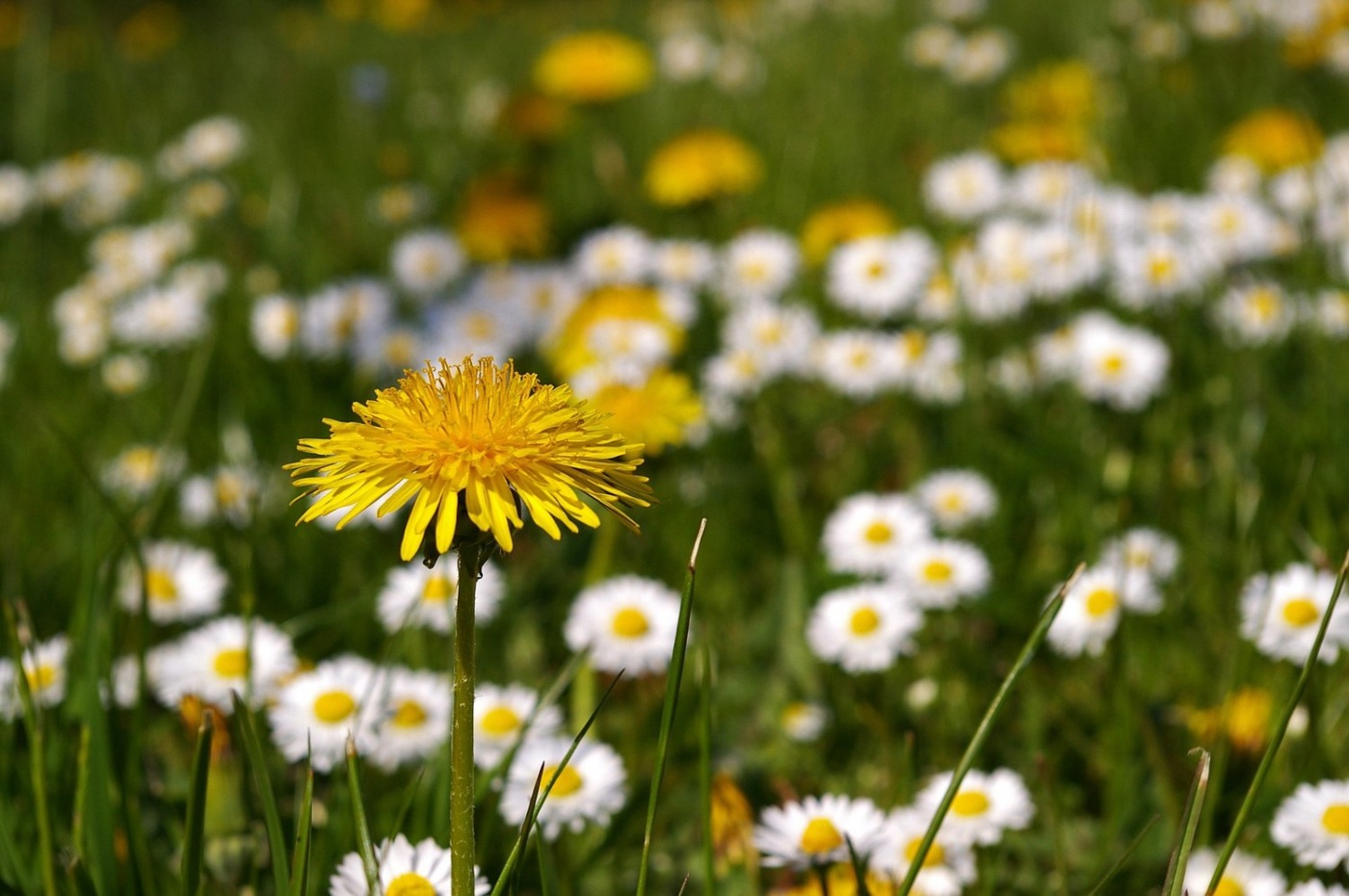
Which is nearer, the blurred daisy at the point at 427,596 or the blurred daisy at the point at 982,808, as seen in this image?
the blurred daisy at the point at 982,808

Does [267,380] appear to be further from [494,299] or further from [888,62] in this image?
[888,62]

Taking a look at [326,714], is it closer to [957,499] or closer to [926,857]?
[926,857]

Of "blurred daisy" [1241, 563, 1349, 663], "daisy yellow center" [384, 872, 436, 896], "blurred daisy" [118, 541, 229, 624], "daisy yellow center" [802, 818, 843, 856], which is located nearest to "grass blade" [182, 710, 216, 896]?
"daisy yellow center" [384, 872, 436, 896]

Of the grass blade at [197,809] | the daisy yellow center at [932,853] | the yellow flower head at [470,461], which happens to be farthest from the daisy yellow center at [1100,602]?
the grass blade at [197,809]

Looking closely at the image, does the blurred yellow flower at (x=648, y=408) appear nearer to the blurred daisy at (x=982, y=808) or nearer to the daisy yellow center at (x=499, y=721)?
the daisy yellow center at (x=499, y=721)

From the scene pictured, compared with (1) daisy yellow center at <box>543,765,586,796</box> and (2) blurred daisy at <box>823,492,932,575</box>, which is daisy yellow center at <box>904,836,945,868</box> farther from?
(2) blurred daisy at <box>823,492,932,575</box>

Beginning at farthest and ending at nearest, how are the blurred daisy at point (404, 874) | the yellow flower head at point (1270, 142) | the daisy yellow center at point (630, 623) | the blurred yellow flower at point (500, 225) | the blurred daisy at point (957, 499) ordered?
the blurred yellow flower at point (500, 225), the yellow flower head at point (1270, 142), the blurred daisy at point (957, 499), the daisy yellow center at point (630, 623), the blurred daisy at point (404, 874)
